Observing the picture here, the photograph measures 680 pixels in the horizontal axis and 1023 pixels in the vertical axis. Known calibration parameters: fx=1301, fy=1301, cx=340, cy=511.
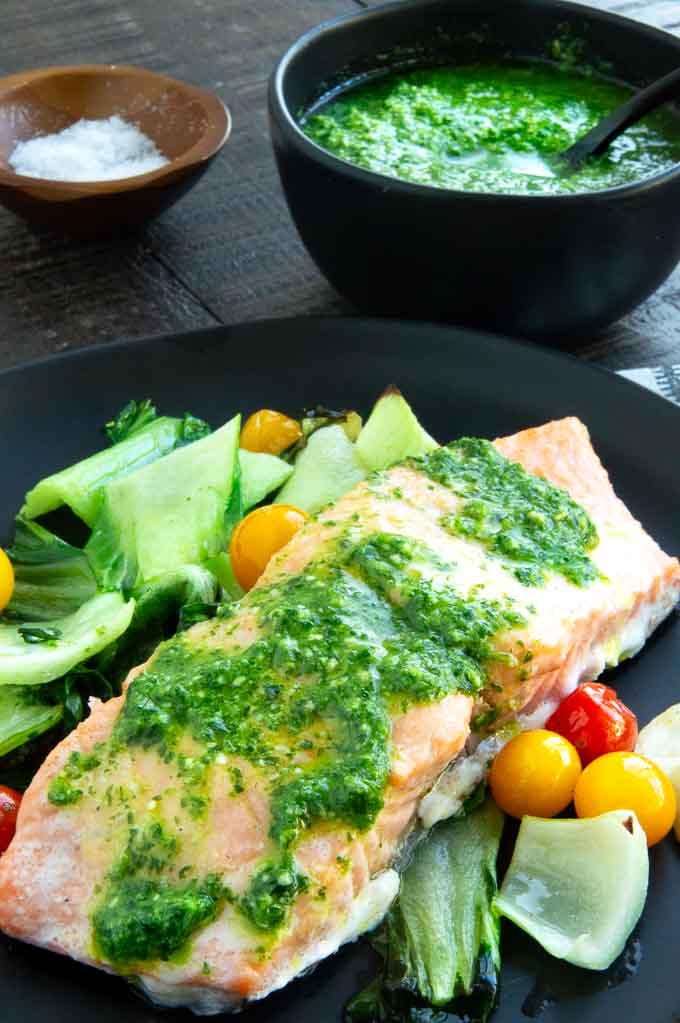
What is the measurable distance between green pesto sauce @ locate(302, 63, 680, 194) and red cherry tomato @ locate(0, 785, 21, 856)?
2435mm

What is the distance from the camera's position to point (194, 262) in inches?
212

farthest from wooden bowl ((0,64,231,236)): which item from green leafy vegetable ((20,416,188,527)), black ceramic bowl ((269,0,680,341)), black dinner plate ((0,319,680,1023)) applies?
green leafy vegetable ((20,416,188,527))

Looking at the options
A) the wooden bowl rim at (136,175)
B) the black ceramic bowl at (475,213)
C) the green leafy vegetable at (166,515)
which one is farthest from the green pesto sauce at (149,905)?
the wooden bowl rim at (136,175)

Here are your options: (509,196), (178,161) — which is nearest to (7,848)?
(509,196)

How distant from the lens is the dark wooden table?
5020 millimetres

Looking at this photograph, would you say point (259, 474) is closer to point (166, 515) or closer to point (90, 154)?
point (166, 515)

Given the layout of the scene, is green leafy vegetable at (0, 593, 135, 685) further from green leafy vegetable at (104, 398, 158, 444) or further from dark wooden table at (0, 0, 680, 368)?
dark wooden table at (0, 0, 680, 368)

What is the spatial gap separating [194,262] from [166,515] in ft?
6.19

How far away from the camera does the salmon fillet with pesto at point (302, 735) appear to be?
2.64 m

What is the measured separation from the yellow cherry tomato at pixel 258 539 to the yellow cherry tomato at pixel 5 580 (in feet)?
2.01

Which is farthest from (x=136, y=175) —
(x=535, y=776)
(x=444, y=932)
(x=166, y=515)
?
(x=444, y=932)

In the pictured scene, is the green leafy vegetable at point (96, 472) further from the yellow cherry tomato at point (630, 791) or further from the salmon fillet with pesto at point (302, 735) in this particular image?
the yellow cherry tomato at point (630, 791)

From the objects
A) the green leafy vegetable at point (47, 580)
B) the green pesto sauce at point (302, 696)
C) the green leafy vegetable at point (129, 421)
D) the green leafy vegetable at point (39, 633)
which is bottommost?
the green leafy vegetable at point (47, 580)

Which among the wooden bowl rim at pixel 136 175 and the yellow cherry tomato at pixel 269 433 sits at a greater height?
the wooden bowl rim at pixel 136 175
